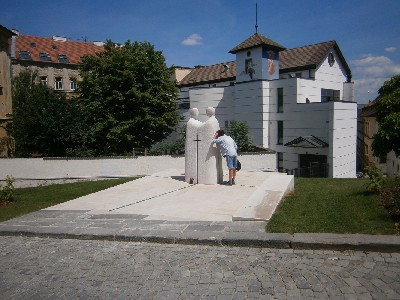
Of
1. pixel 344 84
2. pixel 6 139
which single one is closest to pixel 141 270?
pixel 6 139

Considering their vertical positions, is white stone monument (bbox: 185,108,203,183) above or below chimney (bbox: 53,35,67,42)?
below

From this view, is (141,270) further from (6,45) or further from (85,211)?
(6,45)

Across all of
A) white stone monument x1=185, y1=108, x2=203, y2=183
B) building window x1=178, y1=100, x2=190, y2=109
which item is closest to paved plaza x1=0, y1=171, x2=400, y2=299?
white stone monument x1=185, y1=108, x2=203, y2=183

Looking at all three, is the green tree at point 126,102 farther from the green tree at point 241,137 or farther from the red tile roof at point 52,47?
the red tile roof at point 52,47

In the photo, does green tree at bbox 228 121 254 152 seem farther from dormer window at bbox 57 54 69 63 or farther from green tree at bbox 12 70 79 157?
dormer window at bbox 57 54 69 63

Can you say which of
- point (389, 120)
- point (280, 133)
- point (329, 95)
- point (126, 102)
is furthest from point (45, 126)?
point (329, 95)

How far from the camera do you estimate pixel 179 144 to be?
71.6 ft

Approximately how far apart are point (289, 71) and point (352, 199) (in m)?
24.5

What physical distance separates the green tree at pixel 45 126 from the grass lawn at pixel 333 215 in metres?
16.5

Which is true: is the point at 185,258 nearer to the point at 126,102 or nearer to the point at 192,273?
the point at 192,273

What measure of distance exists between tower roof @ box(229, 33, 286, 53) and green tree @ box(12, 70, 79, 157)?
15.4 meters

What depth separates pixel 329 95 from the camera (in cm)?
3011

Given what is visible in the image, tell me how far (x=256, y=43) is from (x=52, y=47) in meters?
36.5

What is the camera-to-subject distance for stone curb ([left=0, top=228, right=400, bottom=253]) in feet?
16.7
